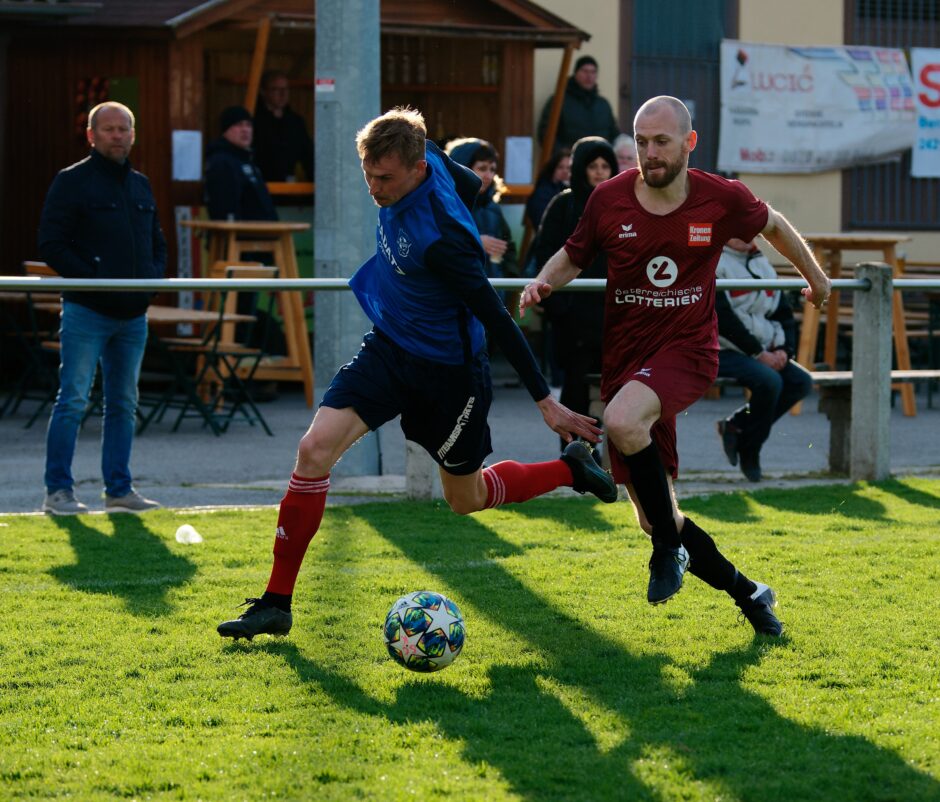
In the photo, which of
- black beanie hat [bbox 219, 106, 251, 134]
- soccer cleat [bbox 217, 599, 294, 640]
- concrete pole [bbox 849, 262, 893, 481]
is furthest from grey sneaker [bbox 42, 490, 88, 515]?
black beanie hat [bbox 219, 106, 251, 134]

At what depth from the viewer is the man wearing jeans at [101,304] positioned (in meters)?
8.83

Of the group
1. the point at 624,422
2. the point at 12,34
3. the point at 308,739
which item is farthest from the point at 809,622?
the point at 12,34

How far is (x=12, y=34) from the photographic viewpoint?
1515 cm

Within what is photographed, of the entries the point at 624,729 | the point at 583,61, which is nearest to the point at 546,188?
the point at 583,61

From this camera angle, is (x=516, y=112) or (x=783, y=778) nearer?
(x=783, y=778)

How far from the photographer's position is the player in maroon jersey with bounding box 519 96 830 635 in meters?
5.97

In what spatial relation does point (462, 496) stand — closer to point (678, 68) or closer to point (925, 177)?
point (678, 68)

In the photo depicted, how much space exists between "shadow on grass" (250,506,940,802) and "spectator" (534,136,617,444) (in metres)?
3.78

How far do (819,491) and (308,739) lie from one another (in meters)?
5.40

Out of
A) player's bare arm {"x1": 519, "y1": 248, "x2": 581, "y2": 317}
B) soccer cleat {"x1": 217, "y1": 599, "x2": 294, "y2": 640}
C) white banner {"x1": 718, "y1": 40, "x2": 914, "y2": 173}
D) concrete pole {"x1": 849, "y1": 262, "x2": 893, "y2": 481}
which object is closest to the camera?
soccer cleat {"x1": 217, "y1": 599, "x2": 294, "y2": 640}

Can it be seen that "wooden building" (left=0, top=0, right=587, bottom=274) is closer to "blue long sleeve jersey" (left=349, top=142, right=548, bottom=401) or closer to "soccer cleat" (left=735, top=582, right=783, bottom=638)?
"blue long sleeve jersey" (left=349, top=142, right=548, bottom=401)

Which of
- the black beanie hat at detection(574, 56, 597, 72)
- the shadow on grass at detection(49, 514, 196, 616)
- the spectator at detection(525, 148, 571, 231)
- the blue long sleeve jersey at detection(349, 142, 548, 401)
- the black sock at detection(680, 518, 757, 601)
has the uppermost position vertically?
the black beanie hat at detection(574, 56, 597, 72)

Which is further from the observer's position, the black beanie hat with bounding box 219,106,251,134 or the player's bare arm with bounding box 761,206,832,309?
the black beanie hat with bounding box 219,106,251,134

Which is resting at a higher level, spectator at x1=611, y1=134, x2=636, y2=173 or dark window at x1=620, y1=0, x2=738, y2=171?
dark window at x1=620, y1=0, x2=738, y2=171
